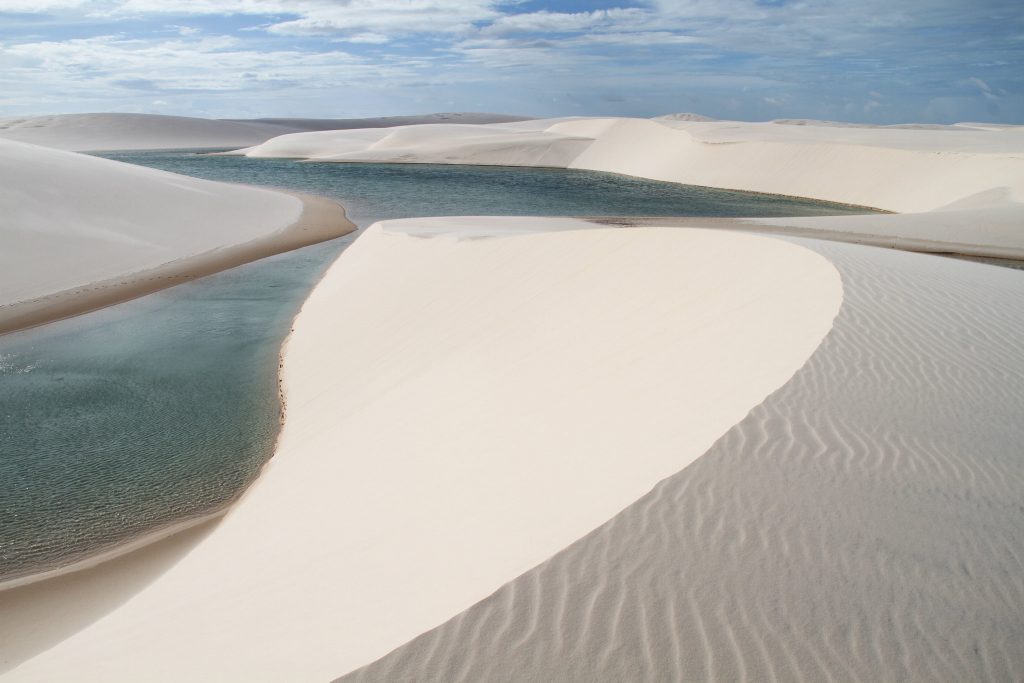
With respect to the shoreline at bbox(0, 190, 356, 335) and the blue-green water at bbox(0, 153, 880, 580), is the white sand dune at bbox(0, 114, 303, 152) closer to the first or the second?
the shoreline at bbox(0, 190, 356, 335)

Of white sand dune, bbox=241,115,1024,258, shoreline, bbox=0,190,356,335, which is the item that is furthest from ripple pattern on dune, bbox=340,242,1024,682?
white sand dune, bbox=241,115,1024,258

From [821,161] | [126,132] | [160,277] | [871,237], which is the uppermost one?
[160,277]

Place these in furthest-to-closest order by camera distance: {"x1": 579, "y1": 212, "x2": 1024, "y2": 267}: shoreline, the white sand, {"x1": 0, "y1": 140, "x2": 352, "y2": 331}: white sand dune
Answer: {"x1": 579, "y1": 212, "x2": 1024, "y2": 267}: shoreline → {"x1": 0, "y1": 140, "x2": 352, "y2": 331}: white sand dune → the white sand

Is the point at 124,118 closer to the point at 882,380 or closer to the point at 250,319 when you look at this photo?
the point at 250,319

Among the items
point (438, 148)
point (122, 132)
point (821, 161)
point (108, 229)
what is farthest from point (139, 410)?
point (122, 132)

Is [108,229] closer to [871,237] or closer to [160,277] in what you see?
[160,277]

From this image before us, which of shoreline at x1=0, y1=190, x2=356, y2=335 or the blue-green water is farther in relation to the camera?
shoreline at x1=0, y1=190, x2=356, y2=335
